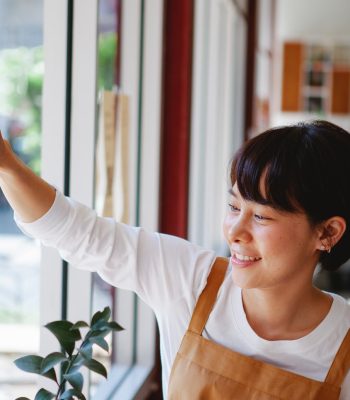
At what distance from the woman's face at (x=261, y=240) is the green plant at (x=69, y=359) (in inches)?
9.0

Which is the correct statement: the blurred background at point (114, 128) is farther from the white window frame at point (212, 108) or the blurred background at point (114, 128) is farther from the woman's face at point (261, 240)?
the woman's face at point (261, 240)

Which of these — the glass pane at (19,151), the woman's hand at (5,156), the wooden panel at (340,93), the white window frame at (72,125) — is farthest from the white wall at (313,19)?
the woman's hand at (5,156)

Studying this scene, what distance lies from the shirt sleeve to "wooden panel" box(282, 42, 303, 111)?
8873mm

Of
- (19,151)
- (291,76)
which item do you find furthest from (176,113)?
(291,76)

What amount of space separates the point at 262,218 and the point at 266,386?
11.3 inches

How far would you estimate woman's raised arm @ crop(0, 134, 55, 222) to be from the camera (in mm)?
939

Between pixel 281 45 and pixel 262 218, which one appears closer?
pixel 262 218

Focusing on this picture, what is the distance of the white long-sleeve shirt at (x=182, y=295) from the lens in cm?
111

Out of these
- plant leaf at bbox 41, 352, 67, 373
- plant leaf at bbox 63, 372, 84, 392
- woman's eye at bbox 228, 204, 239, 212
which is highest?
woman's eye at bbox 228, 204, 239, 212

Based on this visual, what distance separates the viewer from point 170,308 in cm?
114

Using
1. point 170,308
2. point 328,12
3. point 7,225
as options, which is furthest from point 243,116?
point 328,12

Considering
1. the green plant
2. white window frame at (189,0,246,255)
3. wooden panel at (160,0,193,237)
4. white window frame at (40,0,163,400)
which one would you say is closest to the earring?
the green plant

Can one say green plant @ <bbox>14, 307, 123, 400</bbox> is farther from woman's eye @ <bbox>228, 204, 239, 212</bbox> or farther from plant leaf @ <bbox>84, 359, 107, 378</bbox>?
woman's eye @ <bbox>228, 204, 239, 212</bbox>

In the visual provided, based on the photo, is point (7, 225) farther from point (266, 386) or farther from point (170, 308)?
point (266, 386)
